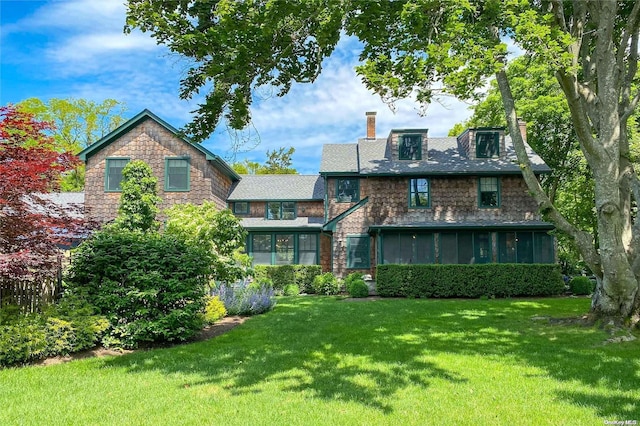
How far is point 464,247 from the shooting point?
2127 centimetres

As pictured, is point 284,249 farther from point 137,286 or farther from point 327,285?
point 137,286

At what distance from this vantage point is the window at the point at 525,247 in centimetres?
2111

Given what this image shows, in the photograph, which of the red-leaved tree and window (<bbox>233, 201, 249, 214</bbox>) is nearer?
the red-leaved tree

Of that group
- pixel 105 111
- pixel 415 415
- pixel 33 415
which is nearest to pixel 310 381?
pixel 415 415

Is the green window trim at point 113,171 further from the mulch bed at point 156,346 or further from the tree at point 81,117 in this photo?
the tree at point 81,117

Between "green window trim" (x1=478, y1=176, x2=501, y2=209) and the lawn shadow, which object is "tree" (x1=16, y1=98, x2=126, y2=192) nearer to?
"green window trim" (x1=478, y1=176, x2=501, y2=209)

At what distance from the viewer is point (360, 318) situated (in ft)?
40.8

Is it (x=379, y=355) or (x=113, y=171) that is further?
(x=113, y=171)

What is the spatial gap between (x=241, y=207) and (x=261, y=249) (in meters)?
3.15

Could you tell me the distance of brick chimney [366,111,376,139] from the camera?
26156 millimetres

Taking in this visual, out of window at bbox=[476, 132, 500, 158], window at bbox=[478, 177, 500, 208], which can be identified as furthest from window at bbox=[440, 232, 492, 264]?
window at bbox=[476, 132, 500, 158]

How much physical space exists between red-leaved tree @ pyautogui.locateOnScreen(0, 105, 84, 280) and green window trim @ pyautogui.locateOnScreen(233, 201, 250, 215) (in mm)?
17713

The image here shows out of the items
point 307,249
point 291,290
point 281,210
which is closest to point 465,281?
point 291,290

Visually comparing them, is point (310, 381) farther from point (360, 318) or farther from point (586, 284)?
point (586, 284)
